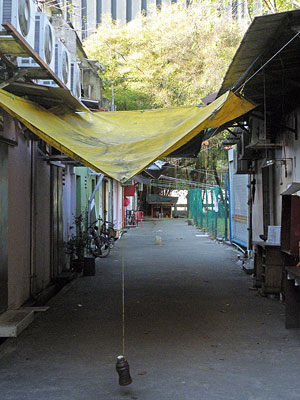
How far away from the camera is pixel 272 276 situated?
8.59m

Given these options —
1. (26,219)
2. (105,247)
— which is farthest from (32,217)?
(105,247)

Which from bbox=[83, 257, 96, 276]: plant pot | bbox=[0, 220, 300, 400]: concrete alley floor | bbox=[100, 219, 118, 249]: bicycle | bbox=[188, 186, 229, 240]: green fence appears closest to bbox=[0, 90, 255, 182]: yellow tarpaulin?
bbox=[0, 220, 300, 400]: concrete alley floor

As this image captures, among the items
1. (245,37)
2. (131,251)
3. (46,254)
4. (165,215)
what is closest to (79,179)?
(131,251)

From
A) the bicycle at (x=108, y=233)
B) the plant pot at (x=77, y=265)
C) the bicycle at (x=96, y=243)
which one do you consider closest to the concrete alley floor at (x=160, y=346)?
the plant pot at (x=77, y=265)

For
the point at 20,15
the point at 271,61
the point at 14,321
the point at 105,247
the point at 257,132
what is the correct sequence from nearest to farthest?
1. the point at 20,15
2. the point at 14,321
3. the point at 271,61
4. the point at 257,132
5. the point at 105,247

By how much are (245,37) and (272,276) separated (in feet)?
14.6

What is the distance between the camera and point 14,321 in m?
6.58

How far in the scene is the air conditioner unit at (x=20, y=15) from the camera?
5703mm

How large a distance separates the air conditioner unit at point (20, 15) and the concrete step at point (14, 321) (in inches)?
146

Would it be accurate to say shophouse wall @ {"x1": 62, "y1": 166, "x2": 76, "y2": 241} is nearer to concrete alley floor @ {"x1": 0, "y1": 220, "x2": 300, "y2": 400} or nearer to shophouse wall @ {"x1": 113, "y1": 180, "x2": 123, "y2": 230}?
concrete alley floor @ {"x1": 0, "y1": 220, "x2": 300, "y2": 400}

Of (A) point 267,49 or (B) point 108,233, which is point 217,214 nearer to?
(B) point 108,233

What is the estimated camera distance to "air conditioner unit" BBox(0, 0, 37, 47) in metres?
5.70

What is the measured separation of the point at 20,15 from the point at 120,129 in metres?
1.98

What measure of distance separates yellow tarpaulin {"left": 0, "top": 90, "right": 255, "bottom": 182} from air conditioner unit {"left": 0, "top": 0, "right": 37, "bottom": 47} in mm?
826
